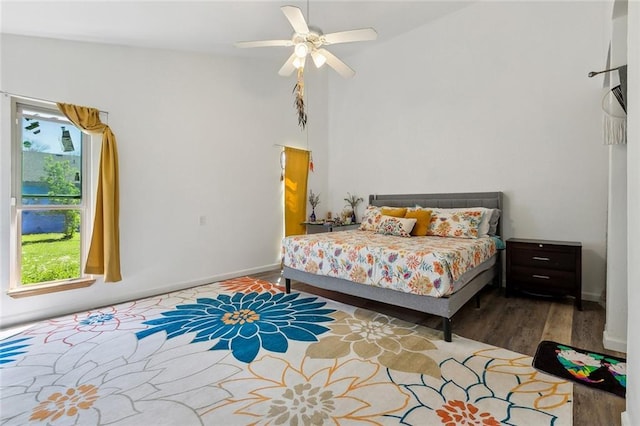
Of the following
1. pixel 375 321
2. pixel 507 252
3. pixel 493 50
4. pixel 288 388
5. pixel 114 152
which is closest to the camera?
pixel 288 388

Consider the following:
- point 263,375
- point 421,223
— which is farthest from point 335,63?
point 263,375

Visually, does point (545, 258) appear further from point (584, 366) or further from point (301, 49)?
point (301, 49)

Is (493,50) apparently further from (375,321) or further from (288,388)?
(288,388)

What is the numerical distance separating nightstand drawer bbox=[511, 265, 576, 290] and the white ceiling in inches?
143

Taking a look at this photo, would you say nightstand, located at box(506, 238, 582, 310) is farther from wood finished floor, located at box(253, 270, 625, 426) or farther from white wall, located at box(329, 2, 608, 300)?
white wall, located at box(329, 2, 608, 300)

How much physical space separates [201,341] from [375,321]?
158cm

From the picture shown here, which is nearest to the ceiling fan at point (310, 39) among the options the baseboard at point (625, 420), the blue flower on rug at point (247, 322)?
the blue flower on rug at point (247, 322)

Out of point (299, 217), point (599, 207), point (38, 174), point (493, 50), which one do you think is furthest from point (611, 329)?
point (38, 174)

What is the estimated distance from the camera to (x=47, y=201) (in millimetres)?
2963

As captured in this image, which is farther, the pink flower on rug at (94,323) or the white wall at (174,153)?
the white wall at (174,153)

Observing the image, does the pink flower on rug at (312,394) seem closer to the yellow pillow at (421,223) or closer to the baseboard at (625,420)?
the baseboard at (625,420)

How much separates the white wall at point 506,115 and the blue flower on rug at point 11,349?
4670mm

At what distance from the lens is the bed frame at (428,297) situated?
2.40 m

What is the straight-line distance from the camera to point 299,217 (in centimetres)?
524
